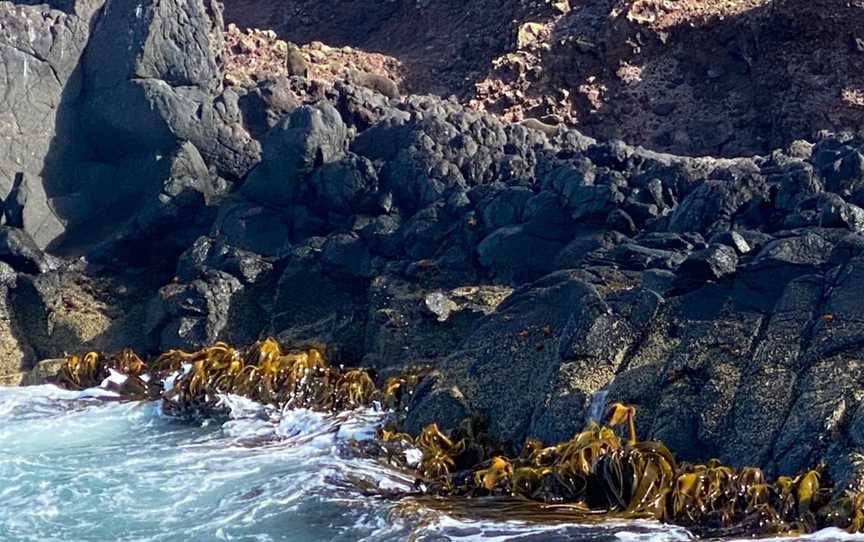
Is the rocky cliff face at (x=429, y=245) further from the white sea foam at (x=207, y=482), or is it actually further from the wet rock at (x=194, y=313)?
the white sea foam at (x=207, y=482)


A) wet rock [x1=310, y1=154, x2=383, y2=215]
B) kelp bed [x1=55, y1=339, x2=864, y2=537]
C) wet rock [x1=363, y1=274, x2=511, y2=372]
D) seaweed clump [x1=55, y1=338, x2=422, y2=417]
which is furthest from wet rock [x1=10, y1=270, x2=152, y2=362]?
wet rock [x1=363, y1=274, x2=511, y2=372]

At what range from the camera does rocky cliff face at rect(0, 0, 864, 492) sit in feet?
43.7

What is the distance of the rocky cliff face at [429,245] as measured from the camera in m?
13.3

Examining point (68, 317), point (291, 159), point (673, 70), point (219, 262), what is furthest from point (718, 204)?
point (673, 70)

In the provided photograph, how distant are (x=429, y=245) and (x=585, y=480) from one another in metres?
6.23

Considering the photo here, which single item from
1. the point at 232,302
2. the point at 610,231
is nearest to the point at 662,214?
the point at 610,231

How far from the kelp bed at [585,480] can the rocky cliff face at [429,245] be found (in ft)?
1.14

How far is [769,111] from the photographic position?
2562cm

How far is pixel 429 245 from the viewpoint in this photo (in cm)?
1823

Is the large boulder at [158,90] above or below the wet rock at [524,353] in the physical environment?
above

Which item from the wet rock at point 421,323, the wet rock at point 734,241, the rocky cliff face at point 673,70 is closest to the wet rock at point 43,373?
the wet rock at point 421,323

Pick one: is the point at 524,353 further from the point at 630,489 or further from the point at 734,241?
the point at 630,489

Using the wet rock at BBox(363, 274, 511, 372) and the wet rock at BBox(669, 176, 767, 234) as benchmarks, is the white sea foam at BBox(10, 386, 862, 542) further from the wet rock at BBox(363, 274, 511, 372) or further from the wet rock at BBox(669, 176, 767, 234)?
the wet rock at BBox(669, 176, 767, 234)

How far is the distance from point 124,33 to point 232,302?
5221 mm
